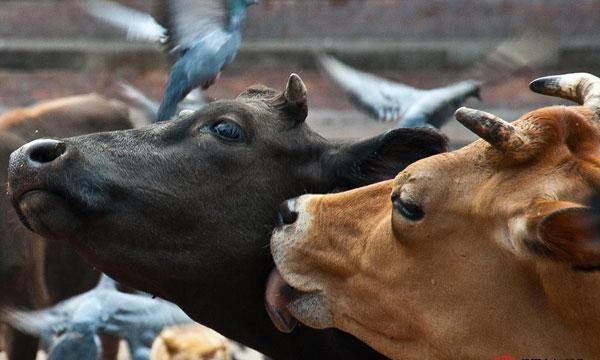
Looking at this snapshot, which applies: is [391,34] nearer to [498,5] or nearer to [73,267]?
[498,5]

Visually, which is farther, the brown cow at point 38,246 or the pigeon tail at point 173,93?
the brown cow at point 38,246

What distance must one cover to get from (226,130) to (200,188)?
0.19 metres

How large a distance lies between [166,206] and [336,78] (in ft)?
10.7

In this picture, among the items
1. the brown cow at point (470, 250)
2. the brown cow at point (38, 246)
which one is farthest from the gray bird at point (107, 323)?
the brown cow at point (470, 250)

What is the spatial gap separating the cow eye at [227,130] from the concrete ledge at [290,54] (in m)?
9.10

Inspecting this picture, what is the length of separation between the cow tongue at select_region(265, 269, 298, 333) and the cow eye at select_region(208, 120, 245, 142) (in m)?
0.43

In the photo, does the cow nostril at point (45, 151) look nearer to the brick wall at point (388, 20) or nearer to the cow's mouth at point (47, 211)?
the cow's mouth at point (47, 211)

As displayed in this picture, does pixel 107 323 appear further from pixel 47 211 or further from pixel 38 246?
pixel 47 211

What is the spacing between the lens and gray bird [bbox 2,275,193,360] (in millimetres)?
6023

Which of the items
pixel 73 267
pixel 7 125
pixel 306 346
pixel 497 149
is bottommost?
pixel 73 267

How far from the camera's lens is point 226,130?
451cm

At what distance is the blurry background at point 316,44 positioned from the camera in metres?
14.1

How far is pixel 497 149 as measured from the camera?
149 inches

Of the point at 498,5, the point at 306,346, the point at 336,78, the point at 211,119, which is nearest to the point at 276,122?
the point at 211,119
